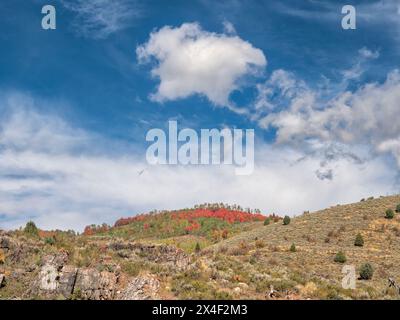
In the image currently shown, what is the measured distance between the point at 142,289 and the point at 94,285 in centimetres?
305

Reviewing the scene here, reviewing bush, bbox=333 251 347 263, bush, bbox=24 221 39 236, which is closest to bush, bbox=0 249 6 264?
bush, bbox=24 221 39 236

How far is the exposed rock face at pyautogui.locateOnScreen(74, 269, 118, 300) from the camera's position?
2752 cm

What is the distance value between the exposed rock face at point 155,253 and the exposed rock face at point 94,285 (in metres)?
6.64

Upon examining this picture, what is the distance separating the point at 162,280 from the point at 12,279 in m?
10.2

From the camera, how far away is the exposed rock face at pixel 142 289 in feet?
90.4

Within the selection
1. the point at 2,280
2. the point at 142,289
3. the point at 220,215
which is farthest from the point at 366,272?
the point at 220,215

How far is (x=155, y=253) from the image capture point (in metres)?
39.5

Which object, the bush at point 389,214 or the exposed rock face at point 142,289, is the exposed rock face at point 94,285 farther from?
the bush at point 389,214

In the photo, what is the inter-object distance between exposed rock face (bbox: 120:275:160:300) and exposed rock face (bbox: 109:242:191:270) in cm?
508

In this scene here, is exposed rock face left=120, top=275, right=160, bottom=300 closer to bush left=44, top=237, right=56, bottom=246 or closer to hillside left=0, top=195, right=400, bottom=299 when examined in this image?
hillside left=0, top=195, right=400, bottom=299

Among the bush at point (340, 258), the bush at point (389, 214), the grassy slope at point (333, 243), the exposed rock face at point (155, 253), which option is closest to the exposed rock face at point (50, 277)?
the exposed rock face at point (155, 253)

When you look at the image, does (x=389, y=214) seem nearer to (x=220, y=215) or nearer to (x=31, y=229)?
(x=31, y=229)
